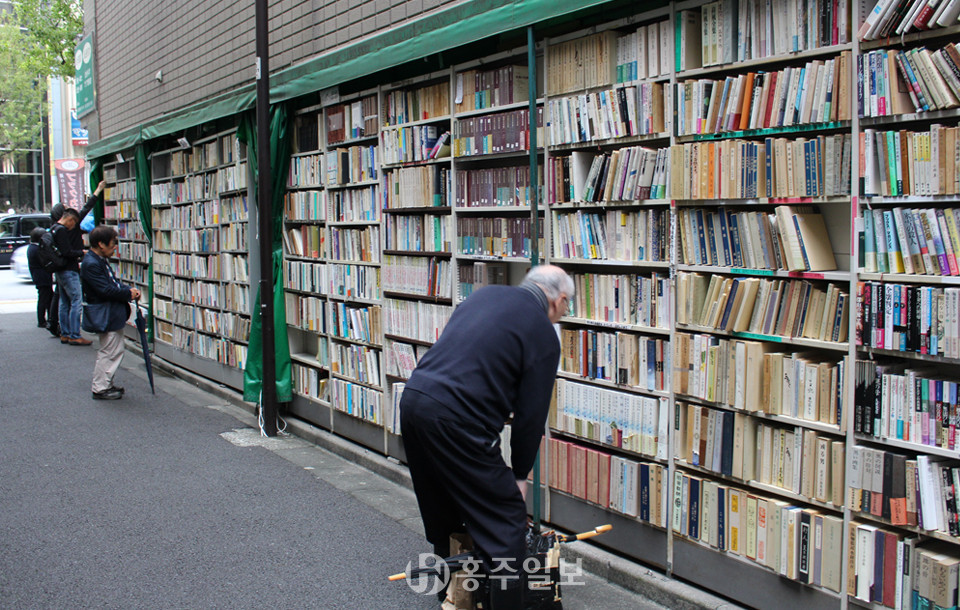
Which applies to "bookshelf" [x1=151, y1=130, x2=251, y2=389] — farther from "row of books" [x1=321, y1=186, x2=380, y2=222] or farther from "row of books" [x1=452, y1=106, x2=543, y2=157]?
"row of books" [x1=452, y1=106, x2=543, y2=157]

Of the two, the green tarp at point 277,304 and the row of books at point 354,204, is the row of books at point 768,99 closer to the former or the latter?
the row of books at point 354,204

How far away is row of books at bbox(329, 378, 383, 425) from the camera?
7.43 meters

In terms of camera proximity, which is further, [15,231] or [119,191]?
[15,231]

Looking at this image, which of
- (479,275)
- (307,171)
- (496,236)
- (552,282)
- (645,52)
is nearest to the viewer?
(552,282)

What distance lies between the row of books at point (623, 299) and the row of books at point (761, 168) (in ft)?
1.85

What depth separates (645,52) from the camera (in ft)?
15.6

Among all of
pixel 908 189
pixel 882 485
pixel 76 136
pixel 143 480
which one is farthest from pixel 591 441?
pixel 76 136

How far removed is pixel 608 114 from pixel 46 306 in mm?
13664

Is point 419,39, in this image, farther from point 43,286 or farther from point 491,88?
point 43,286

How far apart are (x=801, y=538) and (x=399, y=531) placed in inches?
109

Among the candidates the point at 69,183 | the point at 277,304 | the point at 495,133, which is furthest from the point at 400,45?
the point at 69,183

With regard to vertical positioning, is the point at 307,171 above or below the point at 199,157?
below

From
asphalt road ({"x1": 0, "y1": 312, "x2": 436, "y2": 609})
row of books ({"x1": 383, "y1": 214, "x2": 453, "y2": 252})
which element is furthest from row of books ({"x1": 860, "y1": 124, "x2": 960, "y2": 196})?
row of books ({"x1": 383, "y1": 214, "x2": 453, "y2": 252})

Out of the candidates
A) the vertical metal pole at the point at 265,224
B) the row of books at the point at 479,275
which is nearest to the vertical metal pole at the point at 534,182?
the row of books at the point at 479,275
